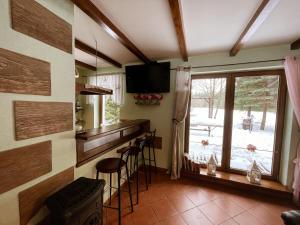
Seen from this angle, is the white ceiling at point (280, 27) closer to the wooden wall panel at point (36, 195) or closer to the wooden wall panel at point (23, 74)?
the wooden wall panel at point (23, 74)

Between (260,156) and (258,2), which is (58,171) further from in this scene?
(260,156)

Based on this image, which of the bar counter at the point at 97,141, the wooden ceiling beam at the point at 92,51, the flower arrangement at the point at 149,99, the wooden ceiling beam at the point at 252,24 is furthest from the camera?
the flower arrangement at the point at 149,99

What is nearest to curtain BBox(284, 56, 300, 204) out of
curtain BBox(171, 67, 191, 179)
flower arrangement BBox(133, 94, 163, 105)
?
curtain BBox(171, 67, 191, 179)

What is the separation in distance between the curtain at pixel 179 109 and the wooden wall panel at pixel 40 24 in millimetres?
1937

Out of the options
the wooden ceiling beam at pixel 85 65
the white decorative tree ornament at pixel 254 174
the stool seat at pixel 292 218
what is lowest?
the white decorative tree ornament at pixel 254 174

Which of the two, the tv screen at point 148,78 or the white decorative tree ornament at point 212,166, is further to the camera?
the tv screen at point 148,78

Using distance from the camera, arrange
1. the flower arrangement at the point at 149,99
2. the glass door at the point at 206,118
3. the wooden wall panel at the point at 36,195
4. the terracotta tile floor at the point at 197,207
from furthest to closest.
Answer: the flower arrangement at the point at 149,99
the glass door at the point at 206,118
the terracotta tile floor at the point at 197,207
the wooden wall panel at the point at 36,195

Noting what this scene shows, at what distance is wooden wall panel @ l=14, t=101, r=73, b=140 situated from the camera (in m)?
1.01

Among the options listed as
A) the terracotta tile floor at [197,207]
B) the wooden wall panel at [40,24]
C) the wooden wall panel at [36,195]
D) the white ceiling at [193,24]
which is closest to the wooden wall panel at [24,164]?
the wooden wall panel at [36,195]

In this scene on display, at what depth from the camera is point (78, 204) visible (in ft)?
3.32

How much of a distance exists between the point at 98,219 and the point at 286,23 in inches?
115

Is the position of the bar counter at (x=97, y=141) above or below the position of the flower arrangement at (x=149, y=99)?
below

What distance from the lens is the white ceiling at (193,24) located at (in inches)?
56.6

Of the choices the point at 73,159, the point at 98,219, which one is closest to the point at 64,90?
the point at 73,159
